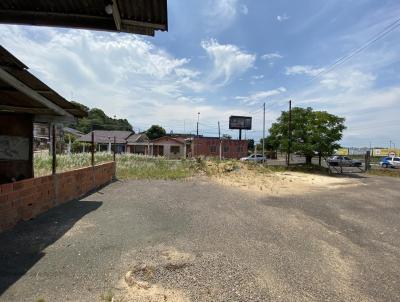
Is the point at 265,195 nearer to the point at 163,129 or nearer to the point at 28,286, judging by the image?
the point at 28,286

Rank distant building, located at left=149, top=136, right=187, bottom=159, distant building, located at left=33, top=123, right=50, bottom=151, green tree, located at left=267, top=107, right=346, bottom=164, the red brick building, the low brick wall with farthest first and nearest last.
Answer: distant building, located at left=149, top=136, right=187, bottom=159 < the red brick building < distant building, located at left=33, top=123, right=50, bottom=151 < green tree, located at left=267, top=107, right=346, bottom=164 < the low brick wall

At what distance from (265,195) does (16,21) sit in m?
10.2

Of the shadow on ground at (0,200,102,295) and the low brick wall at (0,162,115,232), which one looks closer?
the shadow on ground at (0,200,102,295)

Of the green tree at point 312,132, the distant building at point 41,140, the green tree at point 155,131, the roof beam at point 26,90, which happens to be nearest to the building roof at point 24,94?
the roof beam at point 26,90

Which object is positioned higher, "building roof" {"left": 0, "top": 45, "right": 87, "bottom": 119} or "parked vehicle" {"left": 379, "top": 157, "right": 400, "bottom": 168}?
"building roof" {"left": 0, "top": 45, "right": 87, "bottom": 119}

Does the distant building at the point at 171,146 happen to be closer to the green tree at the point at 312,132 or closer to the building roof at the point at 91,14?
the green tree at the point at 312,132

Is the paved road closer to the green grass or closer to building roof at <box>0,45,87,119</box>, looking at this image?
building roof at <box>0,45,87,119</box>

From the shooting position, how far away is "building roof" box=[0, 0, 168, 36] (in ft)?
14.4

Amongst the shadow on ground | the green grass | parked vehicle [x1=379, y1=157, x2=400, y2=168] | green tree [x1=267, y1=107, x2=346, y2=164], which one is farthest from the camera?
parked vehicle [x1=379, y1=157, x2=400, y2=168]

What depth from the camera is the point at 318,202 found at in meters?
11.1

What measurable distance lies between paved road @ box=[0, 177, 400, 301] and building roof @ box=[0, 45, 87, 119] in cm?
259

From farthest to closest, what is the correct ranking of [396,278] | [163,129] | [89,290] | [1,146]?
1. [163,129]
2. [1,146]
3. [396,278]
4. [89,290]

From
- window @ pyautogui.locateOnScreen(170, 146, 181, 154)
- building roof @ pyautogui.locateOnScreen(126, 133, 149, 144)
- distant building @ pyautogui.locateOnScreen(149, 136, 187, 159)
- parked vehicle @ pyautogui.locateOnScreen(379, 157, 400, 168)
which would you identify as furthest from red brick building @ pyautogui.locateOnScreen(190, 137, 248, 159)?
parked vehicle @ pyautogui.locateOnScreen(379, 157, 400, 168)

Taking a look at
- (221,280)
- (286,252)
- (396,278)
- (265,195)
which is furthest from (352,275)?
(265,195)
